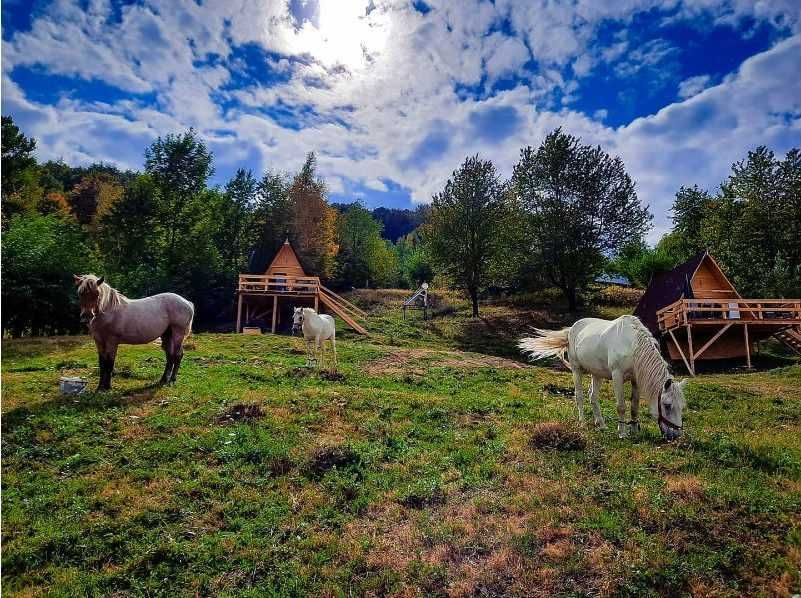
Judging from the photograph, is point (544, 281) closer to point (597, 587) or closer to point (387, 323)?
point (387, 323)

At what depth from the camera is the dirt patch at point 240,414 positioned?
10.6 metres

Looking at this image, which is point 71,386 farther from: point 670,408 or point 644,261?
point 644,261

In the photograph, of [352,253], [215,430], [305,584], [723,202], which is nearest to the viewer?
[305,584]

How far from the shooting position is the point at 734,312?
27.0 m

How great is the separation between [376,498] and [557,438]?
429cm

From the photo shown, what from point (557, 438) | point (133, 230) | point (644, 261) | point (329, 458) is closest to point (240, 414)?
point (329, 458)

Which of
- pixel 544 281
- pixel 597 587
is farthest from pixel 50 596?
pixel 544 281

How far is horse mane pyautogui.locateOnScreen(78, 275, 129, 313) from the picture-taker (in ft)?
36.5

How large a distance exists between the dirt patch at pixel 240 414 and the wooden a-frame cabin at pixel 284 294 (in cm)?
1964

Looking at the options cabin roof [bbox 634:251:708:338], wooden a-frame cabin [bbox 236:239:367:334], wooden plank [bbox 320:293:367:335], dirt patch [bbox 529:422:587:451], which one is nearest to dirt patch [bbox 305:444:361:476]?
dirt patch [bbox 529:422:587:451]

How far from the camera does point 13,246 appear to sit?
84.1 feet

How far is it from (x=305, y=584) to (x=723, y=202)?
46.8m

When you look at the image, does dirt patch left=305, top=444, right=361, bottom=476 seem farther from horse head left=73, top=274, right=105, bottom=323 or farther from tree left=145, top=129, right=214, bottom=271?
tree left=145, top=129, right=214, bottom=271

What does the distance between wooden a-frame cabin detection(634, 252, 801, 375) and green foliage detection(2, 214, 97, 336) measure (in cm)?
3639
